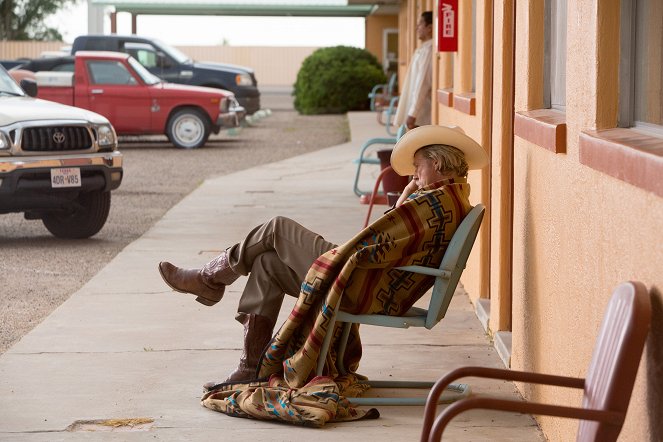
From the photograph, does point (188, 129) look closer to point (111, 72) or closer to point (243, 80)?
point (111, 72)

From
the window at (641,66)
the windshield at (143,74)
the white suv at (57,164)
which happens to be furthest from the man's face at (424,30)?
the windshield at (143,74)

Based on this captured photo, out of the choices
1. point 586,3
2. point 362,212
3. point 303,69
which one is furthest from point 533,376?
point 303,69

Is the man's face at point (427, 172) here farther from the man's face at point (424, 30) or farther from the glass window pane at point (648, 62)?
the man's face at point (424, 30)

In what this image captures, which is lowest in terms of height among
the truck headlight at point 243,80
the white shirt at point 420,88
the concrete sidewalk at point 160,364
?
the concrete sidewalk at point 160,364

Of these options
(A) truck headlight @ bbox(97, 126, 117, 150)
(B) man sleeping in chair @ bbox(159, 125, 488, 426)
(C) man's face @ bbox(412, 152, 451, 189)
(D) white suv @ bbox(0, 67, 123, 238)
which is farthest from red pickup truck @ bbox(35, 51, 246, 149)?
(C) man's face @ bbox(412, 152, 451, 189)

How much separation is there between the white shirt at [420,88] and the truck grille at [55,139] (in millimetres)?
3075

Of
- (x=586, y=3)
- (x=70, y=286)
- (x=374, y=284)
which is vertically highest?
(x=586, y=3)

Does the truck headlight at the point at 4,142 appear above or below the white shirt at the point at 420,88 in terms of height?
below

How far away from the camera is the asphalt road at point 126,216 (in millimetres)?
8344

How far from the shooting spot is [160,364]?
612 centimetres

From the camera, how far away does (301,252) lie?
540 centimetres

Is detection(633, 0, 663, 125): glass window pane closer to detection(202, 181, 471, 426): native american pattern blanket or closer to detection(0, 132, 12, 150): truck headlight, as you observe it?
detection(202, 181, 471, 426): native american pattern blanket

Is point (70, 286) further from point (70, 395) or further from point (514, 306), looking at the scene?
point (514, 306)

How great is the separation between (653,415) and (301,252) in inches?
98.4
